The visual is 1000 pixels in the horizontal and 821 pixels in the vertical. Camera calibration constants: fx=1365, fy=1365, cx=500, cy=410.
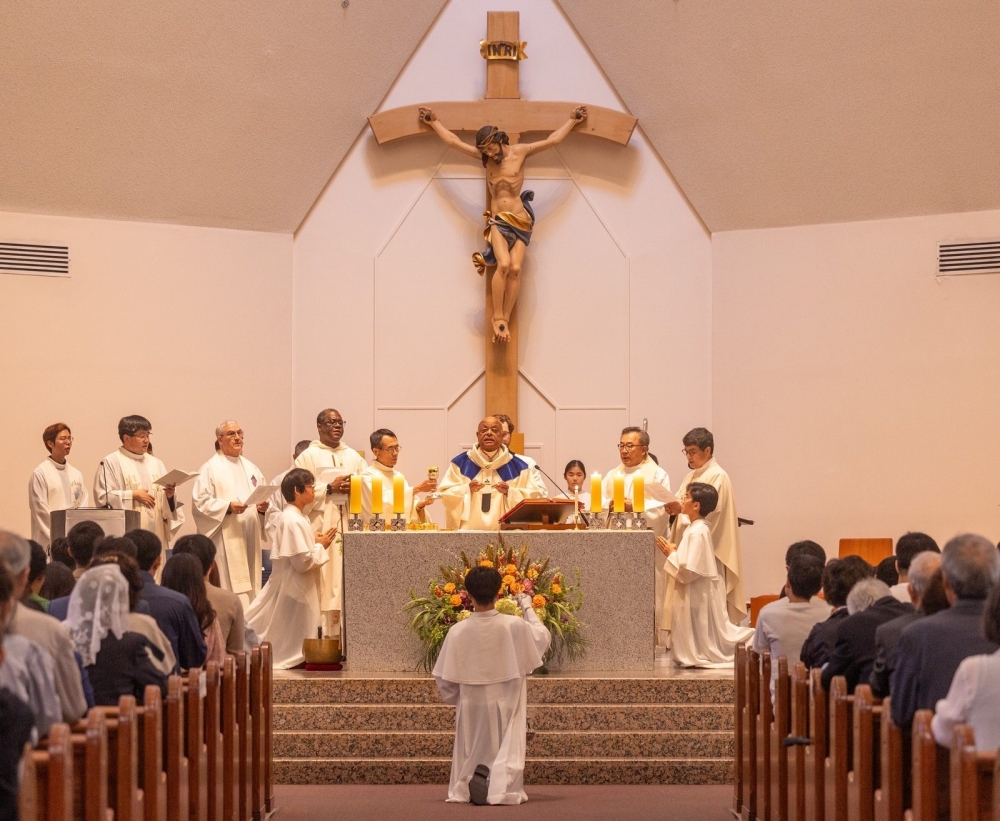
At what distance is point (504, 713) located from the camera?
632 centimetres

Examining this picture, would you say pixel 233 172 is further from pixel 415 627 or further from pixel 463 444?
pixel 415 627

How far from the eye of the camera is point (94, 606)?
428 centimetres

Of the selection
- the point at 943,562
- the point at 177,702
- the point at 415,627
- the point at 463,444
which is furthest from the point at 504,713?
the point at 463,444

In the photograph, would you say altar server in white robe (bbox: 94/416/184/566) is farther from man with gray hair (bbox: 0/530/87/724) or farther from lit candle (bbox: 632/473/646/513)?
man with gray hair (bbox: 0/530/87/724)

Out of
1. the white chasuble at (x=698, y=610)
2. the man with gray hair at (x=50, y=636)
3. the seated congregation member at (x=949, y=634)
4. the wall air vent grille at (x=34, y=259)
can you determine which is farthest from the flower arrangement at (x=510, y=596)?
the wall air vent grille at (x=34, y=259)

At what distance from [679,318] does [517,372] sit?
1.48 m

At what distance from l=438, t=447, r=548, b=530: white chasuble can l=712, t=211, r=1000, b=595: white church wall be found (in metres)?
3.02

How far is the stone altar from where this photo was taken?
782 cm

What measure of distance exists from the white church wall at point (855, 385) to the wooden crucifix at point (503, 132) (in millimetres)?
1722

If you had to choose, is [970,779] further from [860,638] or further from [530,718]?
[530,718]

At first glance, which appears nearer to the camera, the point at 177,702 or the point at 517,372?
the point at 177,702

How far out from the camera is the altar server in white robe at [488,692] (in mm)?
6250

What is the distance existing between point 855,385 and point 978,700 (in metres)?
7.90

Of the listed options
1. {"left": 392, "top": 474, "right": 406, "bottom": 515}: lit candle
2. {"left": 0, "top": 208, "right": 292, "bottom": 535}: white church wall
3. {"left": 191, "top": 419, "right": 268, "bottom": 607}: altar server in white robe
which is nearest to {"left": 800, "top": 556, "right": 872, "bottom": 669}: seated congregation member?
{"left": 392, "top": 474, "right": 406, "bottom": 515}: lit candle
